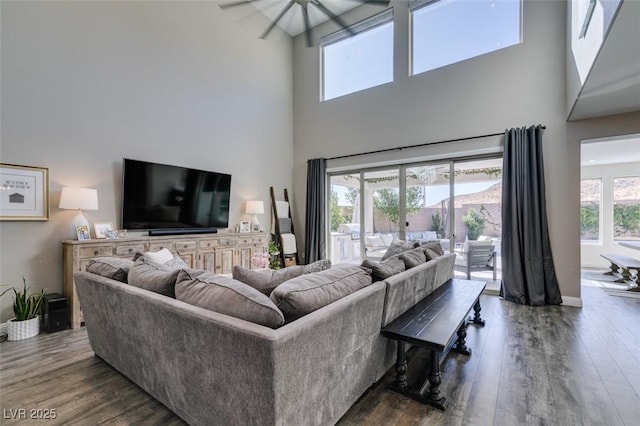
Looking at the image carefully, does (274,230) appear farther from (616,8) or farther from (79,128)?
(616,8)

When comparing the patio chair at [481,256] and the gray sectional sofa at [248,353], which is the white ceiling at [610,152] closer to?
the patio chair at [481,256]

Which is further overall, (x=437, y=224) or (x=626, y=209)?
(x=626, y=209)

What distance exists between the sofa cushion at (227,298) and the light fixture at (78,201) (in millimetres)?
2465

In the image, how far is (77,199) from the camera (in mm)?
3205

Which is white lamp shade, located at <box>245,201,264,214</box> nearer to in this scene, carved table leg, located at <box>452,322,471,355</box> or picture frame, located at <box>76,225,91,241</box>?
picture frame, located at <box>76,225,91,241</box>

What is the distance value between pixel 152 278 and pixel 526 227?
4.55 m

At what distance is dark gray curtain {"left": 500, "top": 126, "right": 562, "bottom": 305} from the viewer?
3975mm

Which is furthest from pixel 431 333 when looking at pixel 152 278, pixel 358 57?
pixel 358 57

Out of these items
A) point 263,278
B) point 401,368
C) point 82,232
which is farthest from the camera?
point 82,232

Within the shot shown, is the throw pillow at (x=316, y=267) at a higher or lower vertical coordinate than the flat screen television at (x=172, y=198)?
lower

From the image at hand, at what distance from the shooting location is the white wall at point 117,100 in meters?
3.07

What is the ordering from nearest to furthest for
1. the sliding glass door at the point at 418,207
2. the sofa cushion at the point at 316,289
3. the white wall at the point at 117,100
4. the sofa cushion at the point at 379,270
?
the sofa cushion at the point at 316,289 → the sofa cushion at the point at 379,270 → the white wall at the point at 117,100 → the sliding glass door at the point at 418,207

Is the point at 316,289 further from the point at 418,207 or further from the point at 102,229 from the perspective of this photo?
the point at 418,207

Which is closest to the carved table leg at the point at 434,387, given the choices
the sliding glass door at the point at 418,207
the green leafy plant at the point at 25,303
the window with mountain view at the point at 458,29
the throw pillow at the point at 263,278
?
the throw pillow at the point at 263,278
